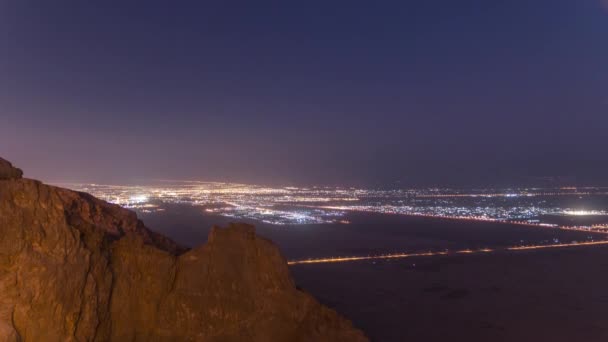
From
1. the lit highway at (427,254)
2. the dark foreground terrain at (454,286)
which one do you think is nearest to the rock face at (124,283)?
the dark foreground terrain at (454,286)

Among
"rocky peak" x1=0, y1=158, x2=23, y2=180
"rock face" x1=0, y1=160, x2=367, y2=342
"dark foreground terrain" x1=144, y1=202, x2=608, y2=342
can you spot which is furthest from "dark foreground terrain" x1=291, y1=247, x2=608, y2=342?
"rocky peak" x1=0, y1=158, x2=23, y2=180

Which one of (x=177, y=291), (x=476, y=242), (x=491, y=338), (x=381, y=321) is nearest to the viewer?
(x=177, y=291)

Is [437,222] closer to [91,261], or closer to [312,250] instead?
[312,250]

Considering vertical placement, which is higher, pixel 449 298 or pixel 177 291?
pixel 177 291

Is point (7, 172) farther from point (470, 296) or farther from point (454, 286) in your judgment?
point (454, 286)

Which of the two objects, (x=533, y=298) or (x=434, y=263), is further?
(x=434, y=263)

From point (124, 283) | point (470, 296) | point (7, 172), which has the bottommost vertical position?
point (470, 296)

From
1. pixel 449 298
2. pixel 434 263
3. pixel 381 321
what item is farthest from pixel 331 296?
pixel 434 263

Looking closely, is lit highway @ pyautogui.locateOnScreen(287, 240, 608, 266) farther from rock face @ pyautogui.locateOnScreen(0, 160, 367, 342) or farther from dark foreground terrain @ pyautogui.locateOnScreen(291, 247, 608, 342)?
rock face @ pyautogui.locateOnScreen(0, 160, 367, 342)

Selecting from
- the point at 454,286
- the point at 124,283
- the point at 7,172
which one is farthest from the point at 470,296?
the point at 7,172
